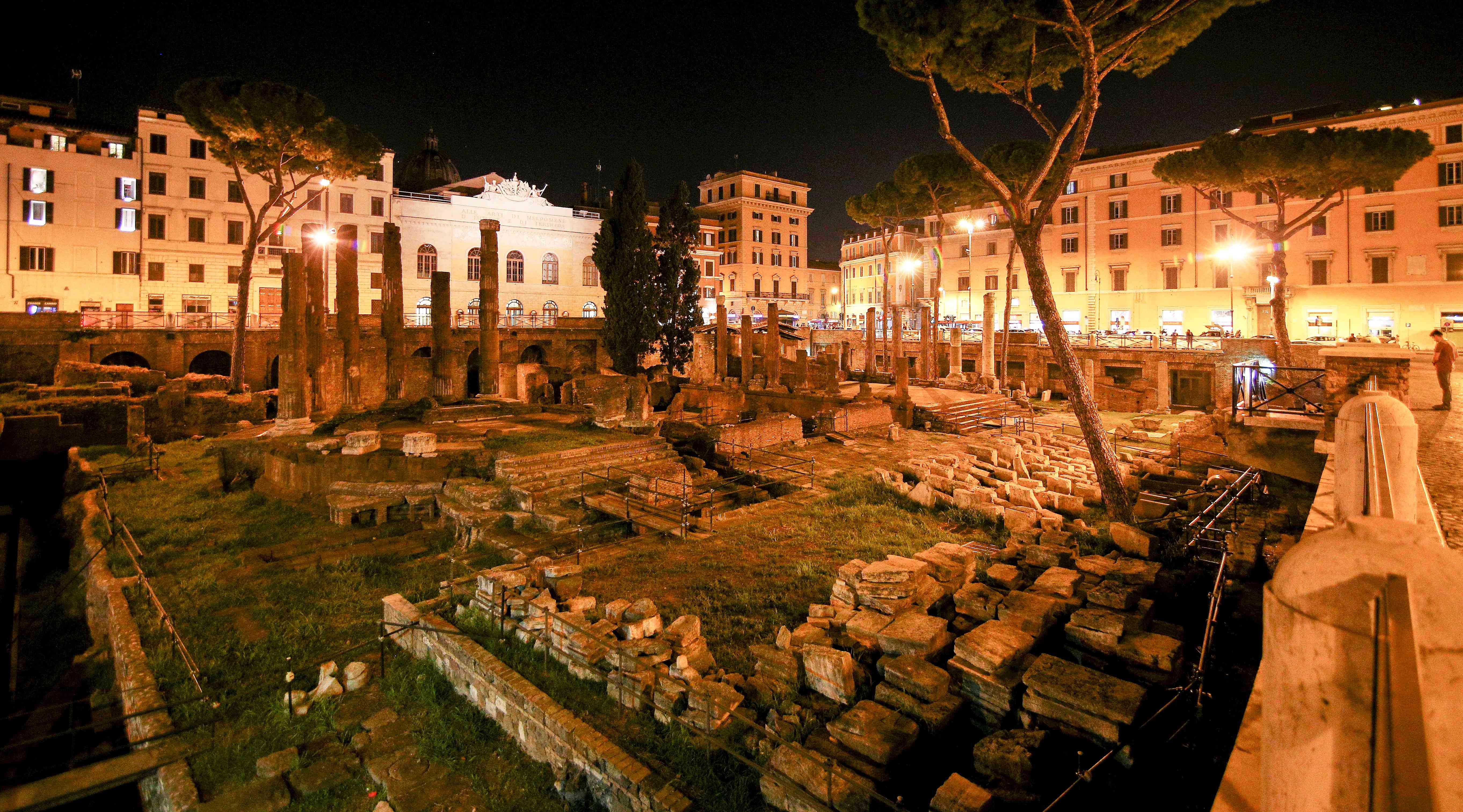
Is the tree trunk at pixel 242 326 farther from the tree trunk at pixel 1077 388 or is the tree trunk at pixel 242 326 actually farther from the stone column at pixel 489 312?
the tree trunk at pixel 1077 388

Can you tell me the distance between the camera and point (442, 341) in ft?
70.2

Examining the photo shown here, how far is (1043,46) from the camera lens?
12477mm

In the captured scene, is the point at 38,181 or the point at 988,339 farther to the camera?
the point at 38,181

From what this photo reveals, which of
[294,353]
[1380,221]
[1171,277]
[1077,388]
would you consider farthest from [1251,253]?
[294,353]

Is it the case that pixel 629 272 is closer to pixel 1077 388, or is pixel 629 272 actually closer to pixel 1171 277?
pixel 1077 388

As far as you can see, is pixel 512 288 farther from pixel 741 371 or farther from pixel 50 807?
pixel 50 807

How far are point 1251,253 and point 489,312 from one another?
3598cm

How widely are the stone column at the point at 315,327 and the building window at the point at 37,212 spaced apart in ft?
82.0

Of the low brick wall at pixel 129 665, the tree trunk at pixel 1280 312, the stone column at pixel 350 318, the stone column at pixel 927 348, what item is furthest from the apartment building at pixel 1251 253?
the low brick wall at pixel 129 665

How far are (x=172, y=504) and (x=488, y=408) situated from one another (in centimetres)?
757

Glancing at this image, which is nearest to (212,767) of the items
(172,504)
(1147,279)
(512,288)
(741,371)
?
(172,504)

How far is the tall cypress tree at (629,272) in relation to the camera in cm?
3262

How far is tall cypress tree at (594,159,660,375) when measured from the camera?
107 feet

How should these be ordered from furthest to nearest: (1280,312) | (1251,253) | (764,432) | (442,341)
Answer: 1. (1251,253)
2. (1280,312)
3. (442,341)
4. (764,432)
